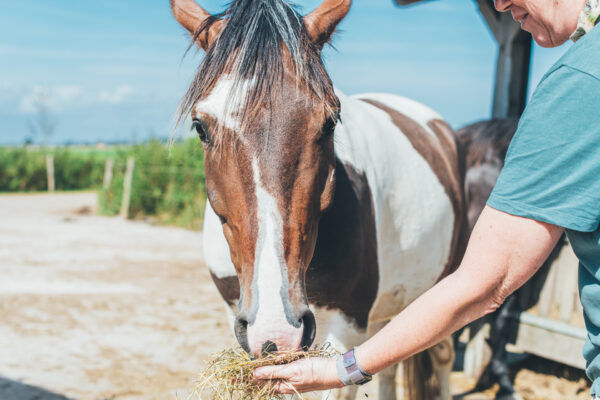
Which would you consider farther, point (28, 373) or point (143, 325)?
point (143, 325)

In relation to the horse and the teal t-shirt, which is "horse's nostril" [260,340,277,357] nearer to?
the horse

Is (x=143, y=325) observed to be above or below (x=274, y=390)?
below

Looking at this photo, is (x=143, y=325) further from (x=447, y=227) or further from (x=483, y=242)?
(x=483, y=242)

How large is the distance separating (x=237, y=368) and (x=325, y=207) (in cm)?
59

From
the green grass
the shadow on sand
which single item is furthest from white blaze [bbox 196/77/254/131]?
the green grass

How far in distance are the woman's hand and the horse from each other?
55mm

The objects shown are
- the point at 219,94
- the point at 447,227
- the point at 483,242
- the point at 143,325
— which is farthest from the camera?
the point at 143,325

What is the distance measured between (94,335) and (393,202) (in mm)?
3981

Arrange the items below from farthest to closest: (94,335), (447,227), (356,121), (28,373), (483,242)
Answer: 1. (94,335)
2. (28,373)
3. (447,227)
4. (356,121)
5. (483,242)

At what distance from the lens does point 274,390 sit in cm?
124

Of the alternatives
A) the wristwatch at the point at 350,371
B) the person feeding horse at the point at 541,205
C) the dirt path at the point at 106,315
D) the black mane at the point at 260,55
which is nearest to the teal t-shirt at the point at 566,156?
the person feeding horse at the point at 541,205

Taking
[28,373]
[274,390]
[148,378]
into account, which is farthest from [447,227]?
[28,373]

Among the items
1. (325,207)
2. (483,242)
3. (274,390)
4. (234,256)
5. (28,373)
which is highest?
(483,242)

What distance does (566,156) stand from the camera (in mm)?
859
